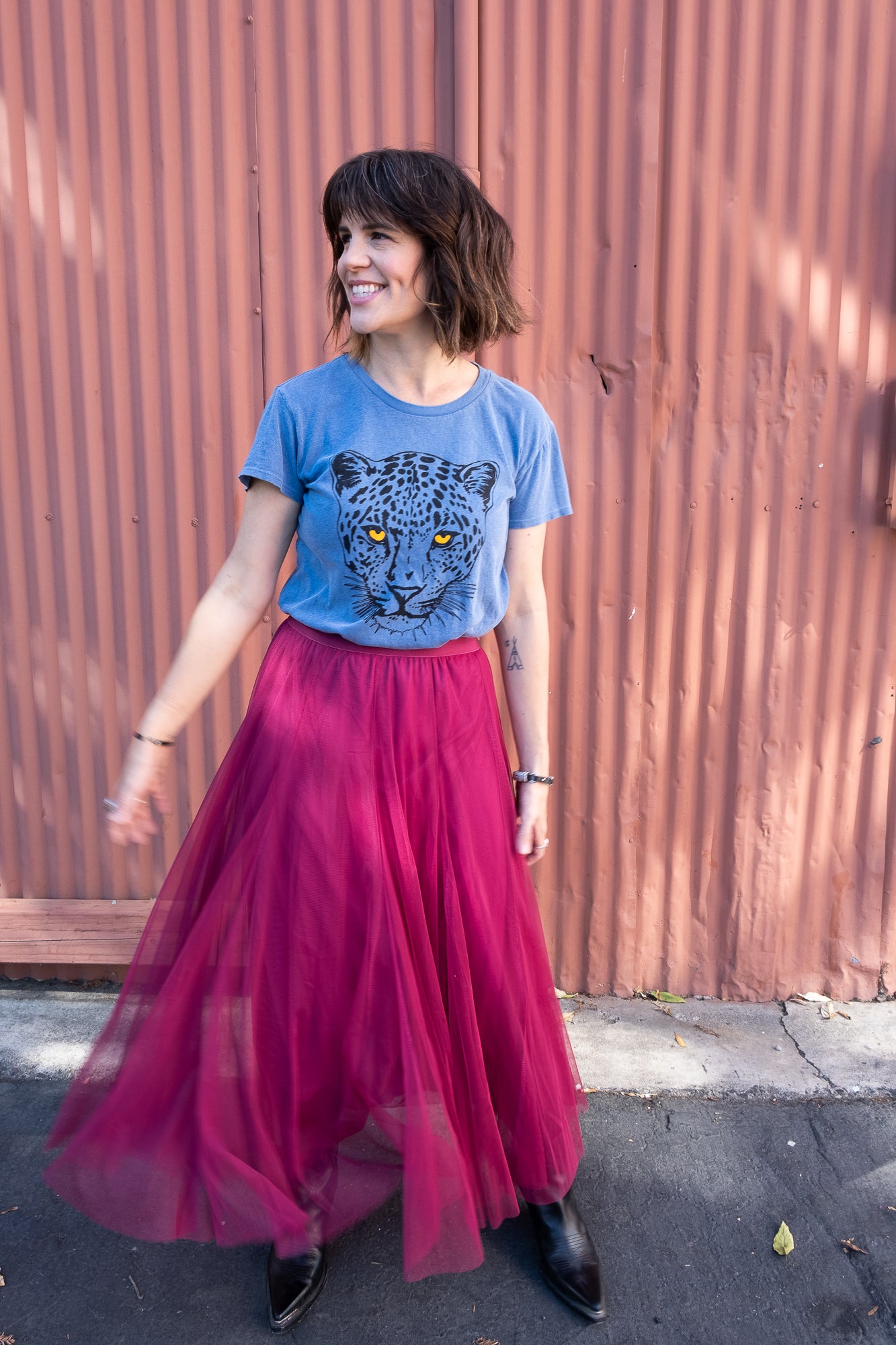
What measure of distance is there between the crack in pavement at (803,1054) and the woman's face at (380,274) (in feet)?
7.67

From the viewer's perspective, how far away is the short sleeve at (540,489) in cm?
195

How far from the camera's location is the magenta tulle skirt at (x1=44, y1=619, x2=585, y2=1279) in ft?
5.91

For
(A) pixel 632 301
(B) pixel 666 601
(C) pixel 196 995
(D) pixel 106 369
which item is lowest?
(C) pixel 196 995

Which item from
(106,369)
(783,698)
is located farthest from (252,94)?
(783,698)

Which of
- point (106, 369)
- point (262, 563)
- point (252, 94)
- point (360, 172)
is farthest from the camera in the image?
point (106, 369)

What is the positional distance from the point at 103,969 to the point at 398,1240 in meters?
1.46

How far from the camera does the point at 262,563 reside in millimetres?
1890

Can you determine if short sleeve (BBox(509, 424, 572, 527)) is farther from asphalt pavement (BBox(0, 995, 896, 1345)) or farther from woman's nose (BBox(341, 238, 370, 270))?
asphalt pavement (BBox(0, 995, 896, 1345))

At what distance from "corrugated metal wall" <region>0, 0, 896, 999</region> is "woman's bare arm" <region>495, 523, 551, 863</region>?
2.77ft

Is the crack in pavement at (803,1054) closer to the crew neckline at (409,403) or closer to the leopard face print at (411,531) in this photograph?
the leopard face print at (411,531)

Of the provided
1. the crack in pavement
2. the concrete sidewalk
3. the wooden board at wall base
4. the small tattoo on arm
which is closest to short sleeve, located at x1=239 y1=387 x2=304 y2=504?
the small tattoo on arm

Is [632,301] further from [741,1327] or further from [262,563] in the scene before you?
[741,1327]

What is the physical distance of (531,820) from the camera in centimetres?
208

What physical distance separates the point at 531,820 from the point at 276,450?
93 centimetres
